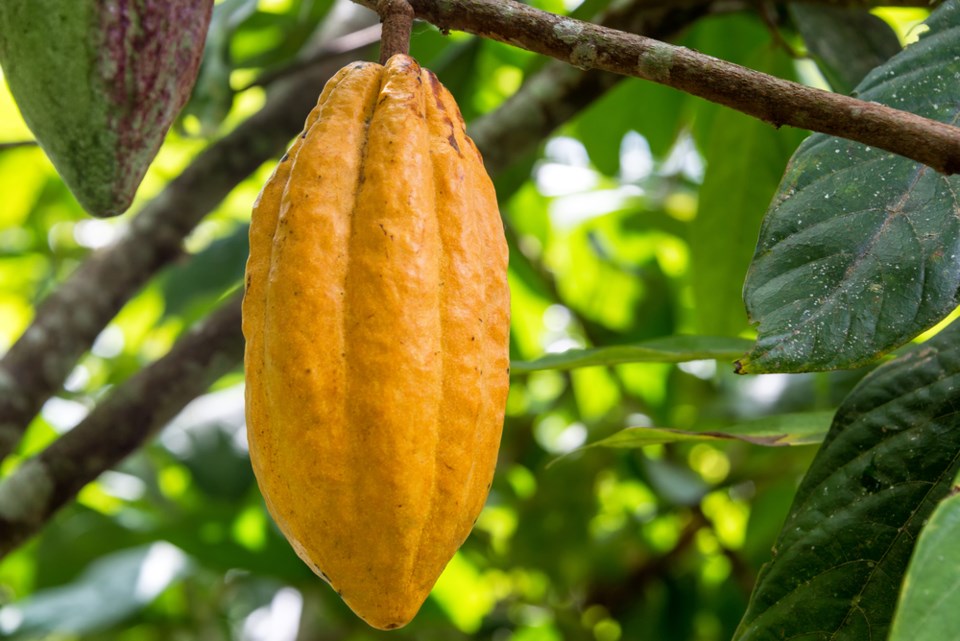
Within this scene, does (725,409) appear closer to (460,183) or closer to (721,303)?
(721,303)

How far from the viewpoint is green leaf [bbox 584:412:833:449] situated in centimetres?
95

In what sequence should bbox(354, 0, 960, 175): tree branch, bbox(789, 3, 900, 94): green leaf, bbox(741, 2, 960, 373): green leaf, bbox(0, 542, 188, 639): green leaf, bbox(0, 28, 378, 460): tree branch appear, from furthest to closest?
bbox(0, 542, 188, 639): green leaf
bbox(0, 28, 378, 460): tree branch
bbox(789, 3, 900, 94): green leaf
bbox(741, 2, 960, 373): green leaf
bbox(354, 0, 960, 175): tree branch

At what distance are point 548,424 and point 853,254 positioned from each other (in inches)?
76.9

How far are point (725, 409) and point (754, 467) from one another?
0.13m

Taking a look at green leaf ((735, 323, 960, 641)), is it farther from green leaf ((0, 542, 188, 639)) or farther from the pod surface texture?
green leaf ((0, 542, 188, 639))

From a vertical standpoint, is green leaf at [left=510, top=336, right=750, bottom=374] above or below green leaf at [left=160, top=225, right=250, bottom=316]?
above

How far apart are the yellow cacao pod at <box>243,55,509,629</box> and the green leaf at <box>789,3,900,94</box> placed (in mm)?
723

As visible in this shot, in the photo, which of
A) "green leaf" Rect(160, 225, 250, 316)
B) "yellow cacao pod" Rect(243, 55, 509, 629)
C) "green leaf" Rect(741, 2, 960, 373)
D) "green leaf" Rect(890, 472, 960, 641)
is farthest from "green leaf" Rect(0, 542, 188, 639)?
"green leaf" Rect(890, 472, 960, 641)

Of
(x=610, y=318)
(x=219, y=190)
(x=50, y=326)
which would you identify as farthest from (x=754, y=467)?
(x=50, y=326)

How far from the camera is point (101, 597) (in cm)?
182

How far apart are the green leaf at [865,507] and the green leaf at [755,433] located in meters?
0.10

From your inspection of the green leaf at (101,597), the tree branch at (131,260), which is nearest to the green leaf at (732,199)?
the tree branch at (131,260)

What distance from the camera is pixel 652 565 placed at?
7.18 ft

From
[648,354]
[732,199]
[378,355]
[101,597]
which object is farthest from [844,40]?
[101,597]
